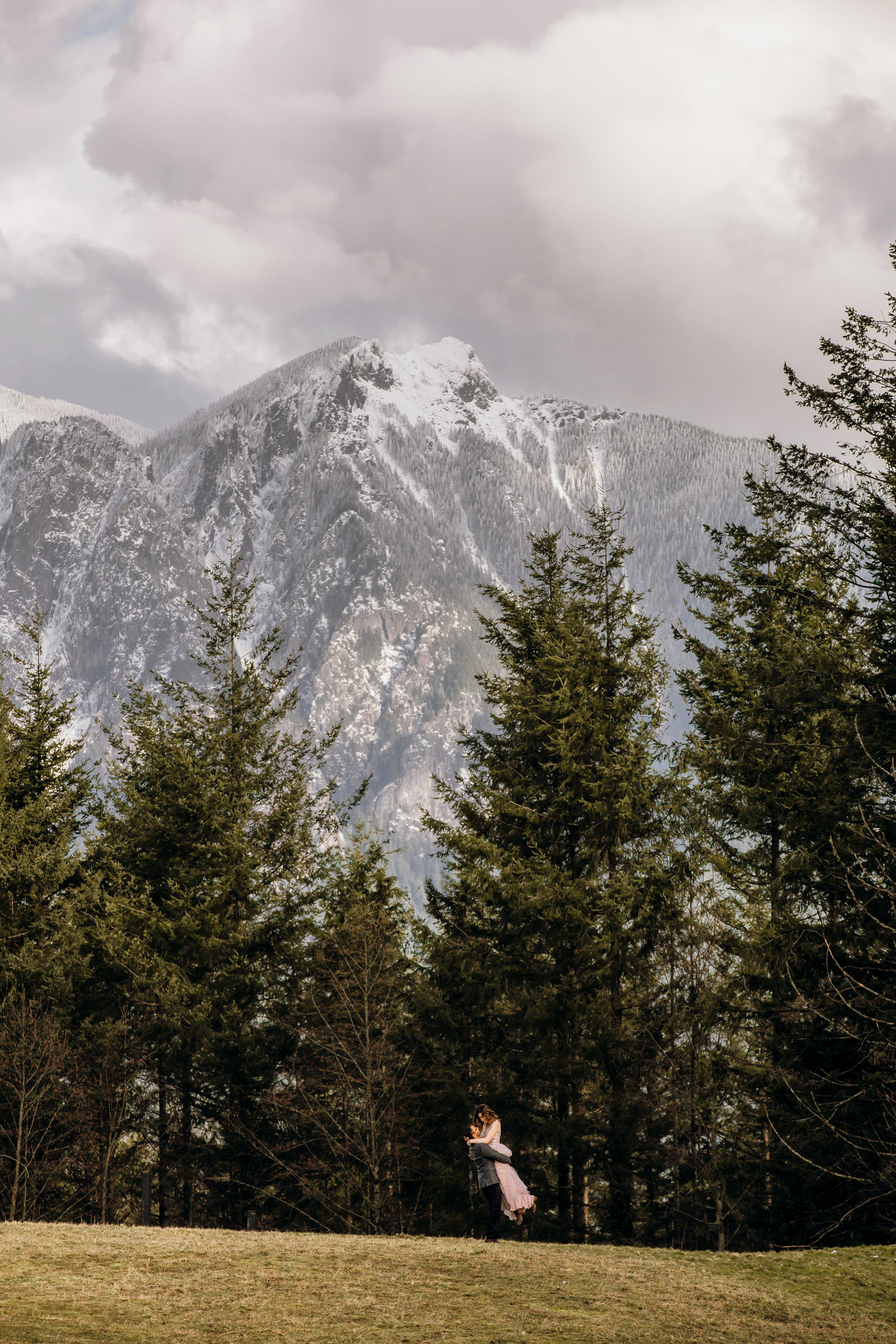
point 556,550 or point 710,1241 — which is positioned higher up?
point 556,550

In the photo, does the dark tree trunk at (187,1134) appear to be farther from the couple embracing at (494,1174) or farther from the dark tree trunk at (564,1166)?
the couple embracing at (494,1174)

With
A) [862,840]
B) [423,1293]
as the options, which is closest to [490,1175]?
[423,1293]

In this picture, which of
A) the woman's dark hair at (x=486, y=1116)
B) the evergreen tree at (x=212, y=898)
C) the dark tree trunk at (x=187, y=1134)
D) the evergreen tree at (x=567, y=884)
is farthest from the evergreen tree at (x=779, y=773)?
the dark tree trunk at (x=187, y=1134)

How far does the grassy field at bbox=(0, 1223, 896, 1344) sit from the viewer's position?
945 centimetres

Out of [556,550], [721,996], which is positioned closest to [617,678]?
[556,550]

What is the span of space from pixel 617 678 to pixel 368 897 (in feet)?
27.5

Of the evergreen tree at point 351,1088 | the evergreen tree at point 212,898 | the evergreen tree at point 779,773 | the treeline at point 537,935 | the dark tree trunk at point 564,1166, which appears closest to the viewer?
the evergreen tree at point 779,773

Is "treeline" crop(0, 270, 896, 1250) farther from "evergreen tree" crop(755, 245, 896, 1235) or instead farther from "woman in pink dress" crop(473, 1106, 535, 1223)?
"woman in pink dress" crop(473, 1106, 535, 1223)

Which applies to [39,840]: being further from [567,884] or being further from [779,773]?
[779,773]

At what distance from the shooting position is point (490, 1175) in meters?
13.8

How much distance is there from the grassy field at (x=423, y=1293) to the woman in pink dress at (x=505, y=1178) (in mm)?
438

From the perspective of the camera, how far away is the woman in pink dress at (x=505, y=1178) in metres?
13.6

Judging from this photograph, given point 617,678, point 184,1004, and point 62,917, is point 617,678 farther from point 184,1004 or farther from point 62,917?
point 62,917

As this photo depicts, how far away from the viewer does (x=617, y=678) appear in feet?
78.8
